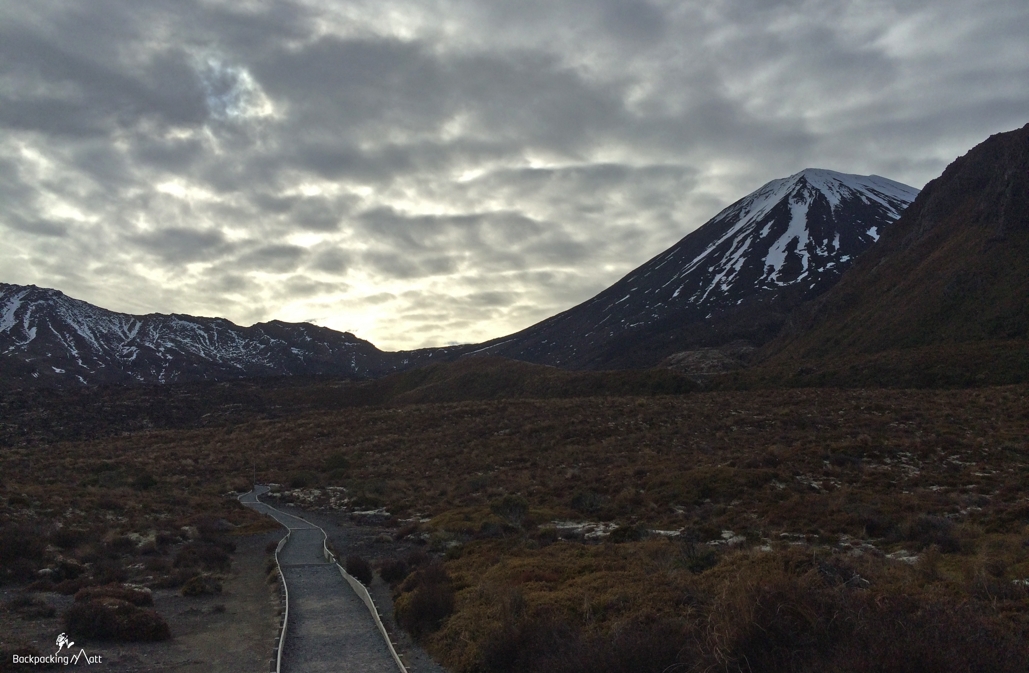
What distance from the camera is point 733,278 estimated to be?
14188 centimetres

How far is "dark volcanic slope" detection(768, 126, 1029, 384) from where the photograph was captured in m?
52.2

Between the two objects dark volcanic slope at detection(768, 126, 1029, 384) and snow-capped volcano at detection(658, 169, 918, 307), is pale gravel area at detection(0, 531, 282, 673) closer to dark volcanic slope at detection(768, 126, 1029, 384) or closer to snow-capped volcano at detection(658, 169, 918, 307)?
dark volcanic slope at detection(768, 126, 1029, 384)

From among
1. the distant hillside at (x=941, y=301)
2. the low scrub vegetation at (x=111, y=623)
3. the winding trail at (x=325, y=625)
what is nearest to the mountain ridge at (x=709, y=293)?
the distant hillside at (x=941, y=301)

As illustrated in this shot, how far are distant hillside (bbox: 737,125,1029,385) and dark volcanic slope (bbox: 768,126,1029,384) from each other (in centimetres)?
14

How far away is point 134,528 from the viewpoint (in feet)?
73.3

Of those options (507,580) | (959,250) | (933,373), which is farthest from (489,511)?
(959,250)

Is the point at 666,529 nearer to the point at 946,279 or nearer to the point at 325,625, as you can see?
the point at 325,625

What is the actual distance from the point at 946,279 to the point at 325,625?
→ 68.1 m

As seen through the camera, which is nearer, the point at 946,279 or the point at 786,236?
the point at 946,279

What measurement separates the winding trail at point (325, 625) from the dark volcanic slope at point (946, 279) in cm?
4935

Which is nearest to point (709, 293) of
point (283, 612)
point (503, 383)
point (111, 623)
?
point (503, 383)

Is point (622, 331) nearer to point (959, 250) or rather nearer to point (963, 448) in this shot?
point (959, 250)

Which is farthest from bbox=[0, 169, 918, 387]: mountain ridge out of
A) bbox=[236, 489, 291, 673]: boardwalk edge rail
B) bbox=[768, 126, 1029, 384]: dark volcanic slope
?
bbox=[236, 489, 291, 673]: boardwalk edge rail

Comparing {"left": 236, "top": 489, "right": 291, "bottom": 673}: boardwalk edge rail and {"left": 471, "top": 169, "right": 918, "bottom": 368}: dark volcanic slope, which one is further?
{"left": 471, "top": 169, "right": 918, "bottom": 368}: dark volcanic slope
